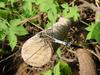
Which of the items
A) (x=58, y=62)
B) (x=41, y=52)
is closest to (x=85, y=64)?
(x=58, y=62)

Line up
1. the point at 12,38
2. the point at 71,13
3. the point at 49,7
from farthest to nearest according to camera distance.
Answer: the point at 71,13 < the point at 49,7 < the point at 12,38

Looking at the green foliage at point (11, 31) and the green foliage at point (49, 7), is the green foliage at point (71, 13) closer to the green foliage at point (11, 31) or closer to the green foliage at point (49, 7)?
the green foliage at point (49, 7)

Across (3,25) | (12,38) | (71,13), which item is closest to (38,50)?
(12,38)

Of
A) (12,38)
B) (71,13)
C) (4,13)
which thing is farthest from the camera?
(4,13)

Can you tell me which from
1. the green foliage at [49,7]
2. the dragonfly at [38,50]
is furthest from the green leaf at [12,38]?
the green foliage at [49,7]

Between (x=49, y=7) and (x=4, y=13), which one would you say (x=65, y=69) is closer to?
(x=49, y=7)

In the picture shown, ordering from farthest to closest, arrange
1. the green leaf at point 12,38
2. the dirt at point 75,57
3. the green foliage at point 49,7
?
the dirt at point 75,57
the green foliage at point 49,7
the green leaf at point 12,38

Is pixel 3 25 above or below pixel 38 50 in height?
above

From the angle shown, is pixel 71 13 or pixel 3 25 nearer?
pixel 3 25

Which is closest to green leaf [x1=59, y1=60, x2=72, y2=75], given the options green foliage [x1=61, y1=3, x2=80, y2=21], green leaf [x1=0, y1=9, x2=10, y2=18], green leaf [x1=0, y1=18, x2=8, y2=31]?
green foliage [x1=61, y1=3, x2=80, y2=21]

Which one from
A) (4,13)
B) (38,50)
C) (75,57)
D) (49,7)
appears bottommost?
(75,57)

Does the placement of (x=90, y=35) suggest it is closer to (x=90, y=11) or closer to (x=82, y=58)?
(x=82, y=58)

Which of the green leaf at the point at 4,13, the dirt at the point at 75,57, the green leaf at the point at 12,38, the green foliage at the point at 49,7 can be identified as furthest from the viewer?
the green leaf at the point at 4,13

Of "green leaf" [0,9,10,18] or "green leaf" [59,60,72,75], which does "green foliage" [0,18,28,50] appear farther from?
"green leaf" [59,60,72,75]
